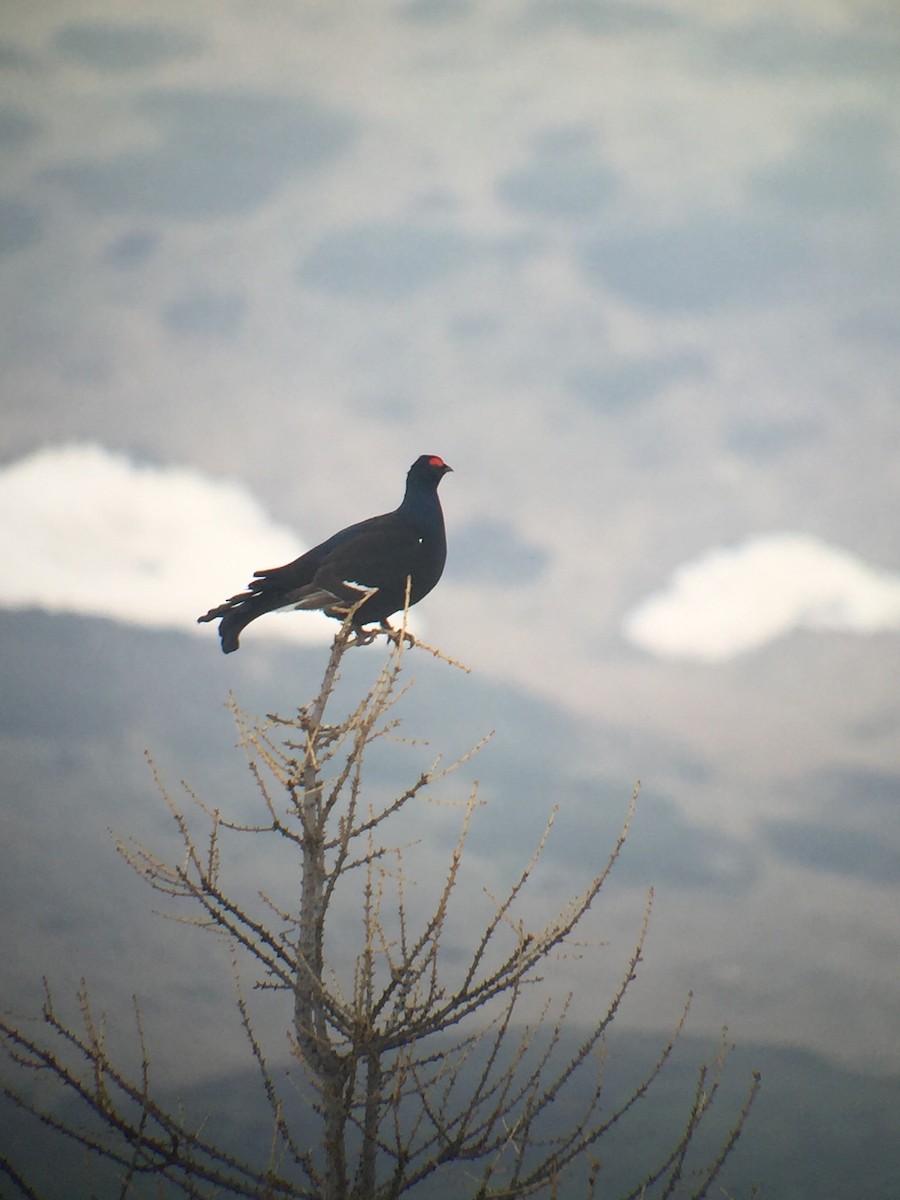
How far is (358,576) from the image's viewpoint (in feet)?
22.4

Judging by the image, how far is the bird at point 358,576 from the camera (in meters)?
6.66

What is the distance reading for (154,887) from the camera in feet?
15.4

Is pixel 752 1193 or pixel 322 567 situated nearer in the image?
pixel 752 1193

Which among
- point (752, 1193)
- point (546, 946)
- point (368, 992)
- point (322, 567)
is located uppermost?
point (322, 567)

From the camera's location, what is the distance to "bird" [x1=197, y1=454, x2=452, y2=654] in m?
6.66

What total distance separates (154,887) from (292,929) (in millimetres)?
660

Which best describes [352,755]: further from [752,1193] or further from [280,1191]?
[752,1193]

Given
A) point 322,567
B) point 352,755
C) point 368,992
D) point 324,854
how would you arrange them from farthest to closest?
point 322,567
point 324,854
point 352,755
point 368,992

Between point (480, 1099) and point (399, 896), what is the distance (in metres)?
0.89

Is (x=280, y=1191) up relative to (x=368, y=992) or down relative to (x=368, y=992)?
down

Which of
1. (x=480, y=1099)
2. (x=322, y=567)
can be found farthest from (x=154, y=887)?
(x=322, y=567)

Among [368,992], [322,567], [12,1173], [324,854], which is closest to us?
[12,1173]

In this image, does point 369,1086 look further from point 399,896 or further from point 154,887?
point 154,887

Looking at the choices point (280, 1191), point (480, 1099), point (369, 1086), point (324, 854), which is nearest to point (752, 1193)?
point (480, 1099)
